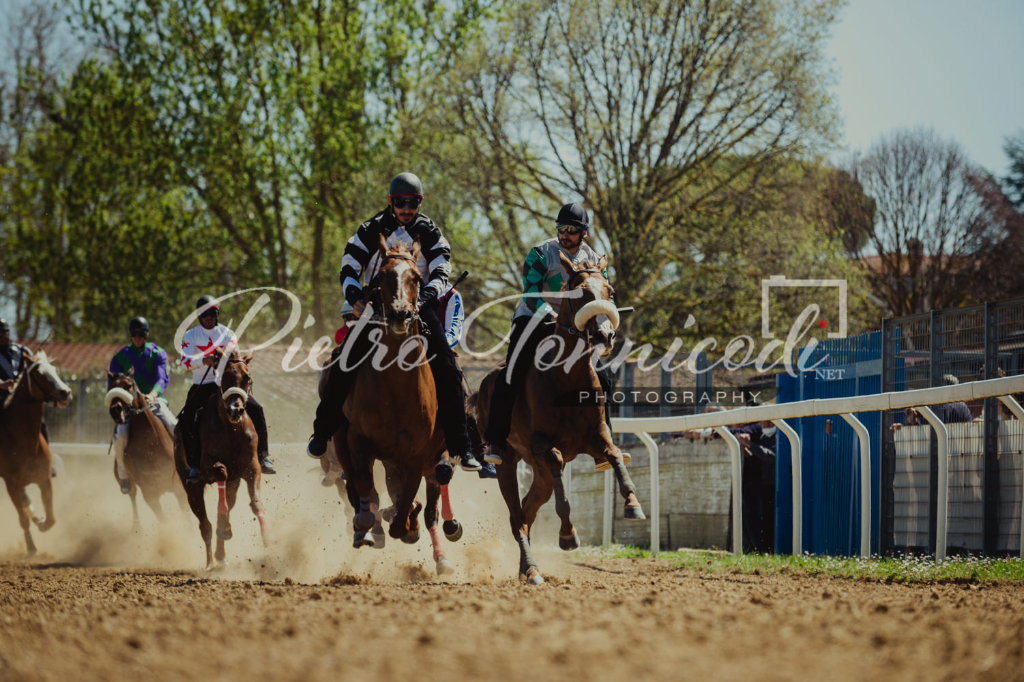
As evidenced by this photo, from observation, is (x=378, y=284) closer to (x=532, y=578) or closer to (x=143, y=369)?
(x=532, y=578)

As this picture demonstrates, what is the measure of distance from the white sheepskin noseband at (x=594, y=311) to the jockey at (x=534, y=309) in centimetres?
67

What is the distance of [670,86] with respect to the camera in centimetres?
2445

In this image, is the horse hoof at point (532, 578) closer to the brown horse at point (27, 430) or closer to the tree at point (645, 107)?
the brown horse at point (27, 430)

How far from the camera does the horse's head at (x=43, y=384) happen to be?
530 inches

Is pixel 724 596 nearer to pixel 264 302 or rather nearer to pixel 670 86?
pixel 670 86

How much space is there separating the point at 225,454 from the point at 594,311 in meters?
4.98

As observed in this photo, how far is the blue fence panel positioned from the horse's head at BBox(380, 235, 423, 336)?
556cm

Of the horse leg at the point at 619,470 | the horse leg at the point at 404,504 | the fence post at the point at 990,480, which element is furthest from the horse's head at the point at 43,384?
the fence post at the point at 990,480

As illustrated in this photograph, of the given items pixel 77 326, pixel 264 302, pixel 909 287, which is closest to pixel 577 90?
pixel 264 302

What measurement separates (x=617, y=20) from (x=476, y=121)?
13.5 feet

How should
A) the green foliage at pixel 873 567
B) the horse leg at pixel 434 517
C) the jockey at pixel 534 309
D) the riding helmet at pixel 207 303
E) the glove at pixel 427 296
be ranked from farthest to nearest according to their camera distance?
the riding helmet at pixel 207 303
the horse leg at pixel 434 517
the jockey at pixel 534 309
the glove at pixel 427 296
the green foliage at pixel 873 567

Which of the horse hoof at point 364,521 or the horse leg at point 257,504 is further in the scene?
the horse leg at point 257,504

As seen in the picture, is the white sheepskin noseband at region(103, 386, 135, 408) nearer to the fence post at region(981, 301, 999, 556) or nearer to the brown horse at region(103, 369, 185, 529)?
the brown horse at region(103, 369, 185, 529)

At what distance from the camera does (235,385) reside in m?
10.8
